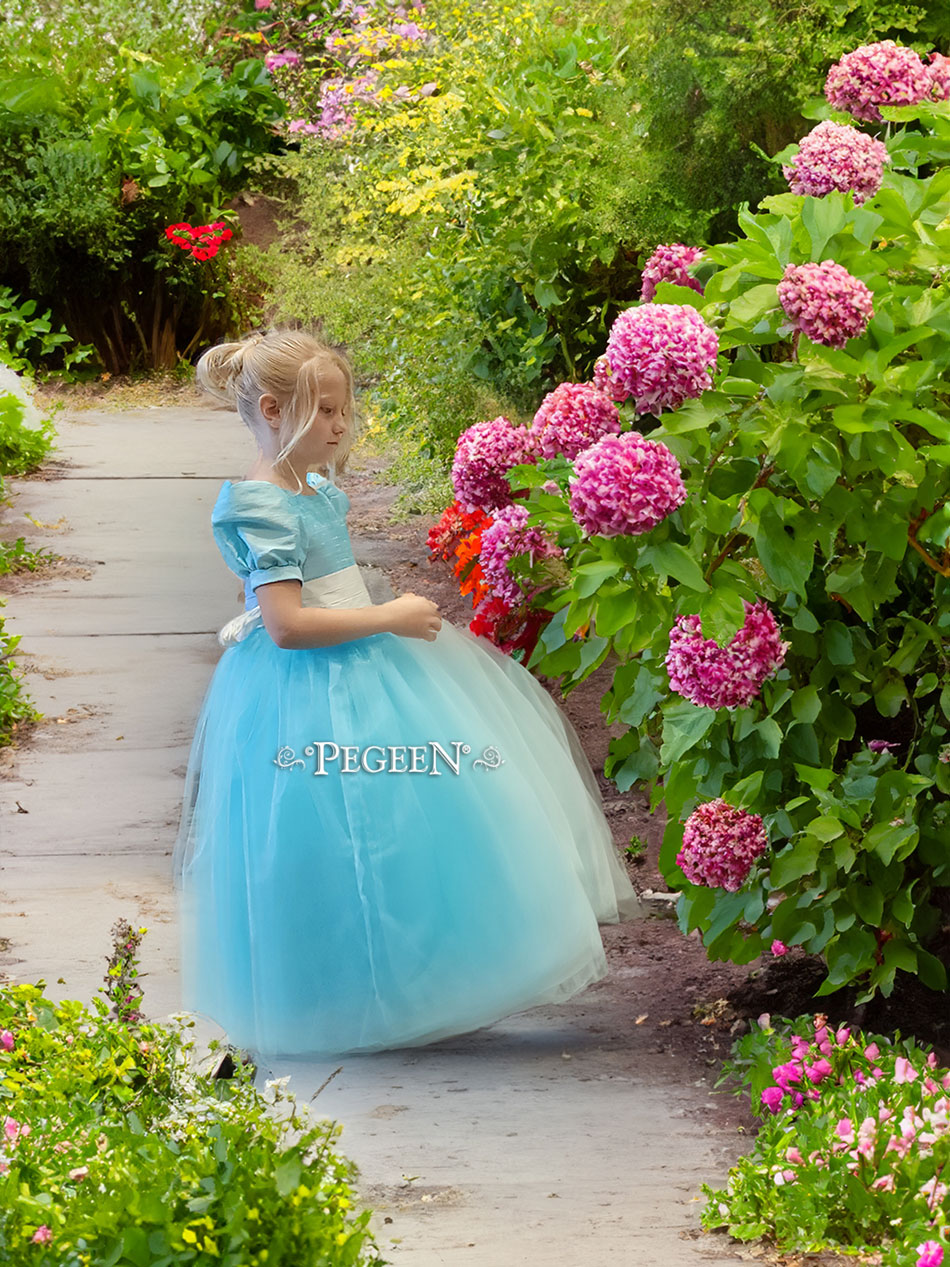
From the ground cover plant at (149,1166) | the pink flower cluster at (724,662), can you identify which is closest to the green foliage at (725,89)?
the pink flower cluster at (724,662)

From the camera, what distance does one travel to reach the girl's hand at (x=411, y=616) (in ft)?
10.2

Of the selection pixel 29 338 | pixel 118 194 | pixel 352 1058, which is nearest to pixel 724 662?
pixel 352 1058

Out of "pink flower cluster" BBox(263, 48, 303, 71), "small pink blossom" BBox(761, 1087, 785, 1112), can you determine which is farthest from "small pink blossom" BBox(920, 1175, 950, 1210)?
"pink flower cluster" BBox(263, 48, 303, 71)

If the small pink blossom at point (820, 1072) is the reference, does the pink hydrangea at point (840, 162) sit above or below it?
above

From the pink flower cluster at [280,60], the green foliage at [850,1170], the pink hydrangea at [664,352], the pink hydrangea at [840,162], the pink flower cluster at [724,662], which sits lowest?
the green foliage at [850,1170]

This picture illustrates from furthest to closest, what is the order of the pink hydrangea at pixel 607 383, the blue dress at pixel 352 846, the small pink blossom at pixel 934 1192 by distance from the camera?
1. the blue dress at pixel 352 846
2. the pink hydrangea at pixel 607 383
3. the small pink blossom at pixel 934 1192

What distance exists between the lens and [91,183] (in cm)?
974

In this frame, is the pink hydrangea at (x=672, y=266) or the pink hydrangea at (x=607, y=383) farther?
the pink hydrangea at (x=672, y=266)

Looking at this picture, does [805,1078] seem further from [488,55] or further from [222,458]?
[222,458]

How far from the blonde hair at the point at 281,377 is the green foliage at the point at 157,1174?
1.22m

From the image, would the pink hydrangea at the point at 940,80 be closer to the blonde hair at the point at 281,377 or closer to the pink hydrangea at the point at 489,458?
the pink hydrangea at the point at 489,458

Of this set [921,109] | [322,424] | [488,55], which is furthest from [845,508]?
[488,55]

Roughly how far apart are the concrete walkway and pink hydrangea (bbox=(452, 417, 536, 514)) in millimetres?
449

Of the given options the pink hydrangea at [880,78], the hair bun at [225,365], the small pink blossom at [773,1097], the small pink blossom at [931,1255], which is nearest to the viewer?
the small pink blossom at [931,1255]
